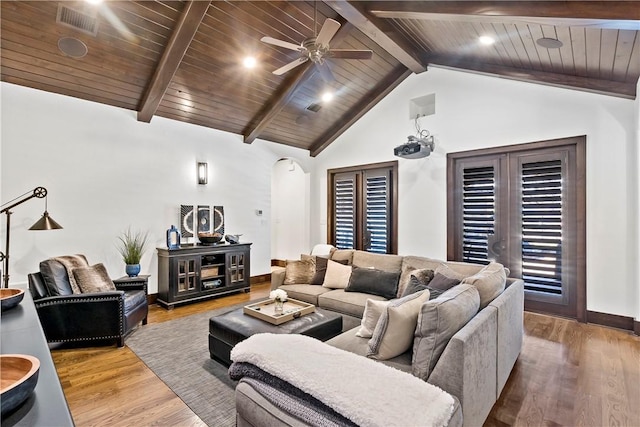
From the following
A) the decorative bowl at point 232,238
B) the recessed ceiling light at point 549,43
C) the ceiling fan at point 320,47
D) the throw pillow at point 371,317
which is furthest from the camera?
the decorative bowl at point 232,238

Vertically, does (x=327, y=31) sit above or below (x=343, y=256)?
above

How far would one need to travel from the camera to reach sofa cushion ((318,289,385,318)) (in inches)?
135

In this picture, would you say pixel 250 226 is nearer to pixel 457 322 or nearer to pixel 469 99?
pixel 469 99

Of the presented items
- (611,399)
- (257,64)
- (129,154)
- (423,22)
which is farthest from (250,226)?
(611,399)

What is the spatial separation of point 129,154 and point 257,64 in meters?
2.33

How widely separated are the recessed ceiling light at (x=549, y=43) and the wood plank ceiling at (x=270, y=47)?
75mm

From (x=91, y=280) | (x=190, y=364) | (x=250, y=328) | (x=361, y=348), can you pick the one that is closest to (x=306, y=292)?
(x=250, y=328)

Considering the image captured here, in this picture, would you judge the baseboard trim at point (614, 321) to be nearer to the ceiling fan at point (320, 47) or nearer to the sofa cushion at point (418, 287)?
the sofa cushion at point (418, 287)

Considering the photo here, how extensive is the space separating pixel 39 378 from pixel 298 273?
3394 mm

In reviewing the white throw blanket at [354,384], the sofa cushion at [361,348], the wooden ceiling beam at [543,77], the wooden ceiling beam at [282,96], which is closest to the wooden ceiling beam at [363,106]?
the wooden ceiling beam at [543,77]

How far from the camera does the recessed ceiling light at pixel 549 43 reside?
3.37 metres

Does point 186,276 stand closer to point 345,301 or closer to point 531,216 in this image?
point 345,301

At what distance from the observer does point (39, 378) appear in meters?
0.96

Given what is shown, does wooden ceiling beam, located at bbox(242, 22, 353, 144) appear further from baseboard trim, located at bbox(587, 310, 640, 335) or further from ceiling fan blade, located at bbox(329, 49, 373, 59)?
baseboard trim, located at bbox(587, 310, 640, 335)
